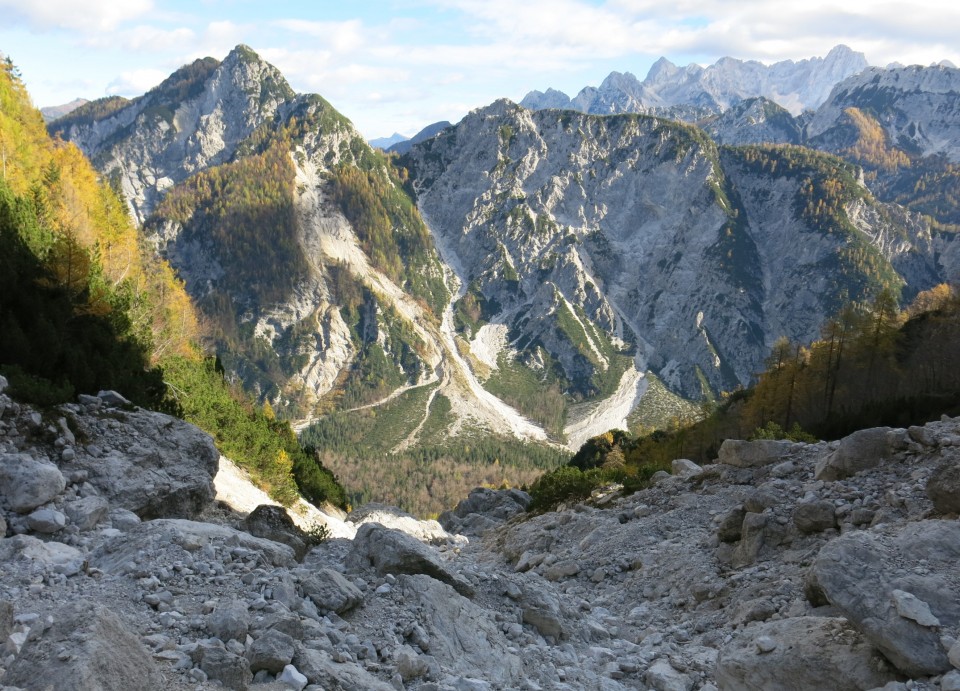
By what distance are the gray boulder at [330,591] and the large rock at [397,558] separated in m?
1.96

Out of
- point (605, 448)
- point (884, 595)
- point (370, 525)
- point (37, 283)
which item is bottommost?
point (605, 448)

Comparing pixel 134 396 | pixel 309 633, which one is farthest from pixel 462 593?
pixel 134 396

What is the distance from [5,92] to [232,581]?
88.6m

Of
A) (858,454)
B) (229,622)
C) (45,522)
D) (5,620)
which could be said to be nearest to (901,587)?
(229,622)

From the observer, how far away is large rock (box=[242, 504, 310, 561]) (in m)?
17.8

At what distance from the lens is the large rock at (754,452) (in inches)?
1155

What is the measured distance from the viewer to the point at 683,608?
1862 cm

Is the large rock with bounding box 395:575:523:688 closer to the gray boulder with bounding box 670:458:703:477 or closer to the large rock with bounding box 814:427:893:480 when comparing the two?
the large rock with bounding box 814:427:893:480

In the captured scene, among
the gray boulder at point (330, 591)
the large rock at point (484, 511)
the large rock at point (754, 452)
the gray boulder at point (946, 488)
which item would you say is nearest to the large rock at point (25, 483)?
the gray boulder at point (330, 591)

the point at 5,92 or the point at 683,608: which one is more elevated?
the point at 5,92

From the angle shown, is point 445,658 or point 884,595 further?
point 445,658

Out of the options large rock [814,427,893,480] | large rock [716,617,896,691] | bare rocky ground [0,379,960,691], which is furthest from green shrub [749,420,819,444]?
large rock [716,617,896,691]

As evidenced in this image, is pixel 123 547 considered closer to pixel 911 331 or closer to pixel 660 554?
pixel 660 554

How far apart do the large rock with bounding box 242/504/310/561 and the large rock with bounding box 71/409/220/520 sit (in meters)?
4.56
